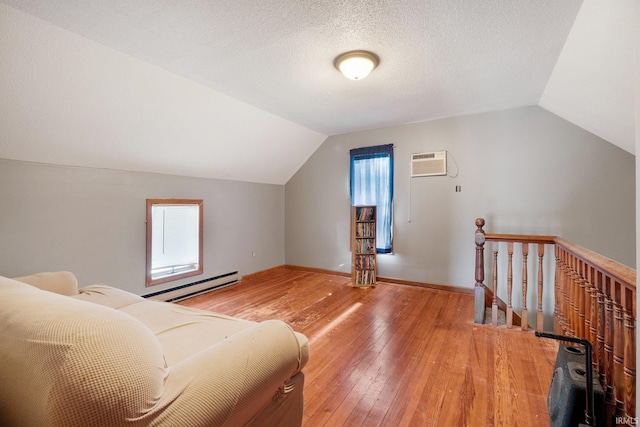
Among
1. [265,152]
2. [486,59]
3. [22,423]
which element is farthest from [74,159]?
[486,59]

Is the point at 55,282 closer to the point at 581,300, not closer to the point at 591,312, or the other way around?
the point at 591,312

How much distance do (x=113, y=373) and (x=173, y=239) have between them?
3.35m

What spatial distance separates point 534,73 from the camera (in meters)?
2.66

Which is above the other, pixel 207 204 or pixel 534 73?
pixel 534 73

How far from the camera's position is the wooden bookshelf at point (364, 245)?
4.29 metres

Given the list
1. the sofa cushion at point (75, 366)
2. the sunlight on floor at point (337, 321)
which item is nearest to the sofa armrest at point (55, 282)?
the sofa cushion at point (75, 366)

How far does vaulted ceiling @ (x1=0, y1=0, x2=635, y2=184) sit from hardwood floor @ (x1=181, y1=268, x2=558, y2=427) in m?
2.17

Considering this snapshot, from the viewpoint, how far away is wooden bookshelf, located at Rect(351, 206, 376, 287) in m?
4.29

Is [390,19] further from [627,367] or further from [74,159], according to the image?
[74,159]

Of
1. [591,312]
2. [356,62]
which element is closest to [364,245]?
[356,62]

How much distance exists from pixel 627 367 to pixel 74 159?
421cm

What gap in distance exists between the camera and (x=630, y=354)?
1187mm

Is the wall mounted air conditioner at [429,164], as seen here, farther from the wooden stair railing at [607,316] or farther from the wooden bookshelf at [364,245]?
the wooden stair railing at [607,316]

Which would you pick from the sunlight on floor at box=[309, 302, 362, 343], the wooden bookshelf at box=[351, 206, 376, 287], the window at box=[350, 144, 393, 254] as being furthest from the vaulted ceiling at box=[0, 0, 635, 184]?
the sunlight on floor at box=[309, 302, 362, 343]
